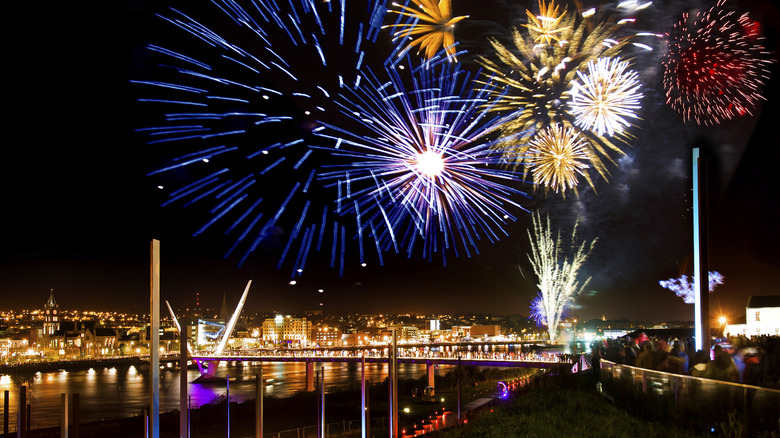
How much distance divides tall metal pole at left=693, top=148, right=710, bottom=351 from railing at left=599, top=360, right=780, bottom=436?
2.18 metres

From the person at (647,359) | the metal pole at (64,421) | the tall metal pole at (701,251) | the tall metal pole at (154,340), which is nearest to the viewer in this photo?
the tall metal pole at (154,340)

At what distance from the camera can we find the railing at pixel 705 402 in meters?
6.74

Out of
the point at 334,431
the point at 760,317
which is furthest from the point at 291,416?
the point at 760,317

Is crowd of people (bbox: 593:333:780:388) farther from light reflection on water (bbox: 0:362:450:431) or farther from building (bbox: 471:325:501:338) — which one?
building (bbox: 471:325:501:338)

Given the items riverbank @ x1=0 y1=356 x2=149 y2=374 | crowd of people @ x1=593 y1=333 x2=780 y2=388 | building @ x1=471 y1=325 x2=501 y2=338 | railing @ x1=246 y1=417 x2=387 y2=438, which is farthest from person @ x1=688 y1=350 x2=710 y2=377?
building @ x1=471 y1=325 x2=501 y2=338

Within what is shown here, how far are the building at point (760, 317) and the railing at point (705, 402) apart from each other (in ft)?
67.5

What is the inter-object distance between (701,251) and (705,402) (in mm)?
4948

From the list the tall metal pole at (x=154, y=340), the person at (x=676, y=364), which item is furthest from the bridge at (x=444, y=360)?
the tall metal pole at (x=154, y=340)

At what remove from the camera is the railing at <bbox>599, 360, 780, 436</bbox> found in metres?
6.74

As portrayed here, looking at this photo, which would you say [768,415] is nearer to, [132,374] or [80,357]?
[132,374]

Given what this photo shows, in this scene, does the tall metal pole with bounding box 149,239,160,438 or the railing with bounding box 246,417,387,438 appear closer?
the tall metal pole with bounding box 149,239,160,438

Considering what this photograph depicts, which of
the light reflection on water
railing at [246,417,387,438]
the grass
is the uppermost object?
the grass

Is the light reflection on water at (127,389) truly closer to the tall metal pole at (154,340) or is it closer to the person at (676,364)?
the person at (676,364)

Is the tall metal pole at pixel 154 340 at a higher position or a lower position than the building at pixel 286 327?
higher
